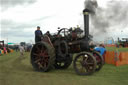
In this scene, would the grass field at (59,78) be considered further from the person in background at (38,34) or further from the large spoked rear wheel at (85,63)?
the person in background at (38,34)

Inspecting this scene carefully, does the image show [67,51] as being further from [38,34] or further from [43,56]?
[38,34]

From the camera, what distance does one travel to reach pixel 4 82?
5.09 m

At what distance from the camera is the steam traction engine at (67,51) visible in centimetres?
648

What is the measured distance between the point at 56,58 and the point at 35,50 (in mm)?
1160

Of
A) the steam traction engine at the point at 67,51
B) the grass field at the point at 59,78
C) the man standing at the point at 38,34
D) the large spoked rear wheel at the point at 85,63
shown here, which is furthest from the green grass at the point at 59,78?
the man standing at the point at 38,34

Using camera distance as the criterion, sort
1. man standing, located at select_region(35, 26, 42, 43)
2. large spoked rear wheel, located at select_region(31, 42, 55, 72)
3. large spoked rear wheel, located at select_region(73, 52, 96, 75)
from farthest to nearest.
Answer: man standing, located at select_region(35, 26, 42, 43)
large spoked rear wheel, located at select_region(31, 42, 55, 72)
large spoked rear wheel, located at select_region(73, 52, 96, 75)

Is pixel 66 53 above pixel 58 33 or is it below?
below

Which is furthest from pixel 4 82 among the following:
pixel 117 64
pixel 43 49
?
pixel 117 64

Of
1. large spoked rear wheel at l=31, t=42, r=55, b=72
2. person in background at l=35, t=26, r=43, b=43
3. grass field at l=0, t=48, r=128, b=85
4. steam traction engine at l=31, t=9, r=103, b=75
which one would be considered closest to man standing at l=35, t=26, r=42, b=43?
person in background at l=35, t=26, r=43, b=43

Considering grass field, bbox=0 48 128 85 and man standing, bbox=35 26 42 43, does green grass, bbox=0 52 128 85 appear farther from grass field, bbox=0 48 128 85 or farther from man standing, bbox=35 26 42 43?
man standing, bbox=35 26 42 43

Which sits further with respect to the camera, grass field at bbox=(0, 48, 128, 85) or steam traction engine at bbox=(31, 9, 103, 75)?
steam traction engine at bbox=(31, 9, 103, 75)

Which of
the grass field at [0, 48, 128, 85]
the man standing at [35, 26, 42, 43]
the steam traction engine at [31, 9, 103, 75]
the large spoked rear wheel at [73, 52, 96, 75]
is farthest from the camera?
the man standing at [35, 26, 42, 43]

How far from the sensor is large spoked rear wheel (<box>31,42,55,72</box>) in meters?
7.03

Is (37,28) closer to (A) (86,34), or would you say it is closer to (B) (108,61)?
(A) (86,34)
